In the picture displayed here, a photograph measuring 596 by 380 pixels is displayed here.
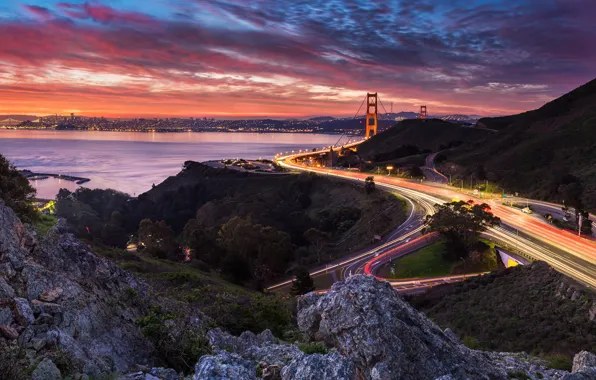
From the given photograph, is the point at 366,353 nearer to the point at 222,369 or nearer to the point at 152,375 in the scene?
the point at 222,369

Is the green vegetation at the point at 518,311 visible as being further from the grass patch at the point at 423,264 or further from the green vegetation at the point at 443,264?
the green vegetation at the point at 443,264

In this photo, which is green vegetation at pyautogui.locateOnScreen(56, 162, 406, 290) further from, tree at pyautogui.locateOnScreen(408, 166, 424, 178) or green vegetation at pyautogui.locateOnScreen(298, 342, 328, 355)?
green vegetation at pyautogui.locateOnScreen(298, 342, 328, 355)

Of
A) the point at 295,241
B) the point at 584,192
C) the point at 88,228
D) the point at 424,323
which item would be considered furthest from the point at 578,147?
the point at 88,228

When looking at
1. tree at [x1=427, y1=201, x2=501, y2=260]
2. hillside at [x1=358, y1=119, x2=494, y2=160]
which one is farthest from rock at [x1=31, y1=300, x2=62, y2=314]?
hillside at [x1=358, y1=119, x2=494, y2=160]

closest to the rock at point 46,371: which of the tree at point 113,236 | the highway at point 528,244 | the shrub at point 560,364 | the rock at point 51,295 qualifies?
the rock at point 51,295

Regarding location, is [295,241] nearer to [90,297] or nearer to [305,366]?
[90,297]

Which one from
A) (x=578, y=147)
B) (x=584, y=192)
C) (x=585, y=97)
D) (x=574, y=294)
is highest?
(x=585, y=97)
